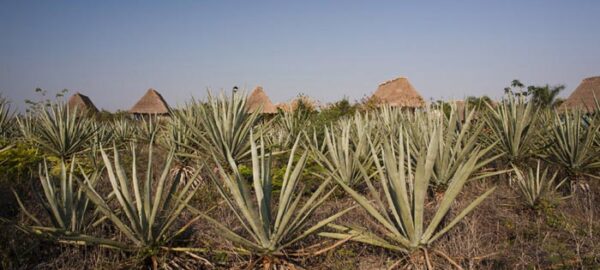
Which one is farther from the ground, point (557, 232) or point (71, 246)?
point (71, 246)

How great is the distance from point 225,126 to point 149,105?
88.6 feet

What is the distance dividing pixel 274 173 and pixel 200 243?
110 inches

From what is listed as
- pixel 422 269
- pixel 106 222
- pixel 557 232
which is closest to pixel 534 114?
pixel 557 232

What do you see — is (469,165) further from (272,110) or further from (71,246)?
(272,110)

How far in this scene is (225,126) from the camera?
4.73 meters

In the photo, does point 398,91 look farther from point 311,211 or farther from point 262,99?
point 311,211

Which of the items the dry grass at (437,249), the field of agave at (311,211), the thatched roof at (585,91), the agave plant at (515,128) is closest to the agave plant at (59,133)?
the field of agave at (311,211)

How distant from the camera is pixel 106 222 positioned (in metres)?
3.45

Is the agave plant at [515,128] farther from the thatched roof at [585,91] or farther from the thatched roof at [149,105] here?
the thatched roof at [149,105]

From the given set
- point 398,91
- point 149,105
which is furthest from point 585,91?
point 149,105

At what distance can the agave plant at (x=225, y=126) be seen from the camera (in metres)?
4.68

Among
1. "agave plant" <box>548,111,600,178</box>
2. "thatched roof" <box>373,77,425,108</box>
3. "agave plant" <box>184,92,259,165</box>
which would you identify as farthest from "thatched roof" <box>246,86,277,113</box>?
"agave plant" <box>548,111,600,178</box>

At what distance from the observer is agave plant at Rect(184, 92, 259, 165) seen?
184 inches

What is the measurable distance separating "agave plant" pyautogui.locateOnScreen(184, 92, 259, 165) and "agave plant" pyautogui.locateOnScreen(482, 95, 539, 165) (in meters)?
3.21
